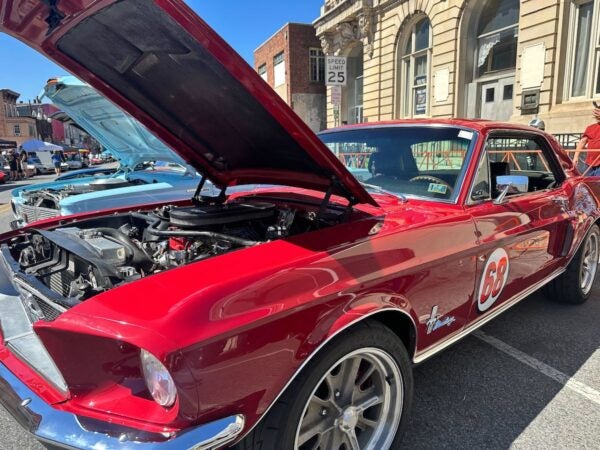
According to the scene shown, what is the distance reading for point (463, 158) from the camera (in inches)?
101

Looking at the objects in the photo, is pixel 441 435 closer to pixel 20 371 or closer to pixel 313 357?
pixel 313 357

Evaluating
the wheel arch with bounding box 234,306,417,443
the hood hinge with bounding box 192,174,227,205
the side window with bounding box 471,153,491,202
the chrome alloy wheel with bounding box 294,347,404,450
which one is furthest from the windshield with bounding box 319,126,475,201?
the chrome alloy wheel with bounding box 294,347,404,450

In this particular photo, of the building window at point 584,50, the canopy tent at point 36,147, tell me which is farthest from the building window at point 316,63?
the canopy tent at point 36,147

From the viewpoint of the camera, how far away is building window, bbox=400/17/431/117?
1562cm

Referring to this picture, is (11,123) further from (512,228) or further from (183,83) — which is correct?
(512,228)

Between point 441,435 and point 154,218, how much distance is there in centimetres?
203

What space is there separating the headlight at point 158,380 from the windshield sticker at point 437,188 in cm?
184

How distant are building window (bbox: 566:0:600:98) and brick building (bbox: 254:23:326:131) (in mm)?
16960

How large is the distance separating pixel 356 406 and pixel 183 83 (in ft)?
5.52

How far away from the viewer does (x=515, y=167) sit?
16.4ft

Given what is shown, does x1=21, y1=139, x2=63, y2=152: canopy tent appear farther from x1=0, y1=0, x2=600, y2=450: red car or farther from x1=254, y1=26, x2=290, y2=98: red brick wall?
x1=0, y1=0, x2=600, y2=450: red car

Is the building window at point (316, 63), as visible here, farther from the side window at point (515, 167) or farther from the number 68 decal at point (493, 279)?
the number 68 decal at point (493, 279)

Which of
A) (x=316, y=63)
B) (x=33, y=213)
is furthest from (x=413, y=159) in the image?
(x=316, y=63)

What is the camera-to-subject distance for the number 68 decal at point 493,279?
242 cm
